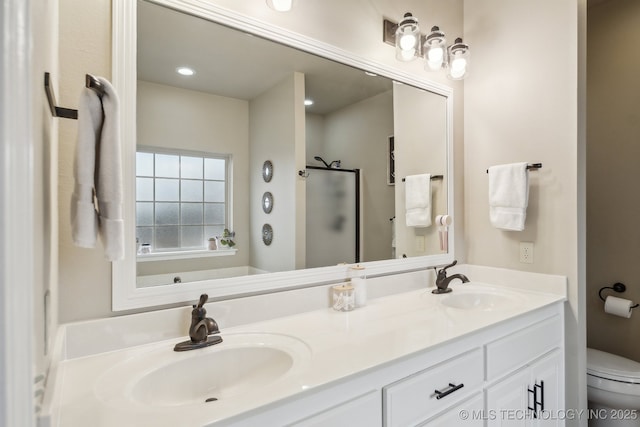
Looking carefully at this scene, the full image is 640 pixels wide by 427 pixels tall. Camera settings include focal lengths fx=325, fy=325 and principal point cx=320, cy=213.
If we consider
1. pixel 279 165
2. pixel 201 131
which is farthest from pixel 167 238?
pixel 279 165

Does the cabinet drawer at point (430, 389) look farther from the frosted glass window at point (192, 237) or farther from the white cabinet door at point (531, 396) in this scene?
the frosted glass window at point (192, 237)

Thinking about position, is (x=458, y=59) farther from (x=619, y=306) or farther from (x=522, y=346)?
(x=619, y=306)

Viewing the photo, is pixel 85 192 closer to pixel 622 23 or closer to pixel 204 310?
pixel 204 310

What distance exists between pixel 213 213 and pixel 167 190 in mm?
185

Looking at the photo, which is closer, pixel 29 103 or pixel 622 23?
pixel 29 103

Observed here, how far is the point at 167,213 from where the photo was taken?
3.82 ft

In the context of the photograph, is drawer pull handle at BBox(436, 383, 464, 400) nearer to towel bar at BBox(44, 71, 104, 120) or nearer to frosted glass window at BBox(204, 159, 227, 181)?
frosted glass window at BBox(204, 159, 227, 181)

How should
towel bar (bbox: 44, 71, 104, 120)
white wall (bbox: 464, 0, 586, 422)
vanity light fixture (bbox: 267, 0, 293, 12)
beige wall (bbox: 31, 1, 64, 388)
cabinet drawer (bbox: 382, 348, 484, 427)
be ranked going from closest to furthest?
beige wall (bbox: 31, 1, 64, 388) < towel bar (bbox: 44, 71, 104, 120) < cabinet drawer (bbox: 382, 348, 484, 427) < vanity light fixture (bbox: 267, 0, 293, 12) < white wall (bbox: 464, 0, 586, 422)

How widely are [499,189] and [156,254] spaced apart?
178 centimetres

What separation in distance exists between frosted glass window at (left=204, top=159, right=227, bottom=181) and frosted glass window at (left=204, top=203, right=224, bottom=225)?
107 millimetres

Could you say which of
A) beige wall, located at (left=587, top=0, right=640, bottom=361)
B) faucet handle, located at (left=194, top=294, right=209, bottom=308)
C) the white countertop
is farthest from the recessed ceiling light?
beige wall, located at (left=587, top=0, right=640, bottom=361)

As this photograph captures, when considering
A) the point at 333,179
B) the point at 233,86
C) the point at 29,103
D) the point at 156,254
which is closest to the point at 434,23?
the point at 333,179

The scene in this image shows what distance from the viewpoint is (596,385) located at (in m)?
1.77

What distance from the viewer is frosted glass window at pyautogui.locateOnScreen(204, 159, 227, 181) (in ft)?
4.12
